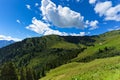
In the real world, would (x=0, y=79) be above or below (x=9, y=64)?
below

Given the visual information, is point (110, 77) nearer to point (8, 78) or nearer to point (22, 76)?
point (8, 78)

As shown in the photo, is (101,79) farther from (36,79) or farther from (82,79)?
(36,79)

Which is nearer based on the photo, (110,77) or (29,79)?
(110,77)

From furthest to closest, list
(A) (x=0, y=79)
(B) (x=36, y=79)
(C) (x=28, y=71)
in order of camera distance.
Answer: (B) (x=36, y=79) → (C) (x=28, y=71) → (A) (x=0, y=79)

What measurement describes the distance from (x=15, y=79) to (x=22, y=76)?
136 feet

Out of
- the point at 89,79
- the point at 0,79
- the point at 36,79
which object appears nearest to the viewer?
the point at 89,79

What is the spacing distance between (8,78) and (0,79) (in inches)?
106

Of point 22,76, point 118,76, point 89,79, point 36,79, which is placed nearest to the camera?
point 118,76

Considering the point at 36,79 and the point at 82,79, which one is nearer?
the point at 82,79


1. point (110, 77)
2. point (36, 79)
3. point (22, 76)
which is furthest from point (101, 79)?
→ point (36, 79)

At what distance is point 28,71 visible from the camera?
130875 mm

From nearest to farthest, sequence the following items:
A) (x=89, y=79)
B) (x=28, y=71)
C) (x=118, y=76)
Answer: (x=118, y=76)
(x=89, y=79)
(x=28, y=71)

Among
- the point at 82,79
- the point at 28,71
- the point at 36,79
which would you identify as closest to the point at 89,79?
the point at 82,79

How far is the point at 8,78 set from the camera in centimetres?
7756
